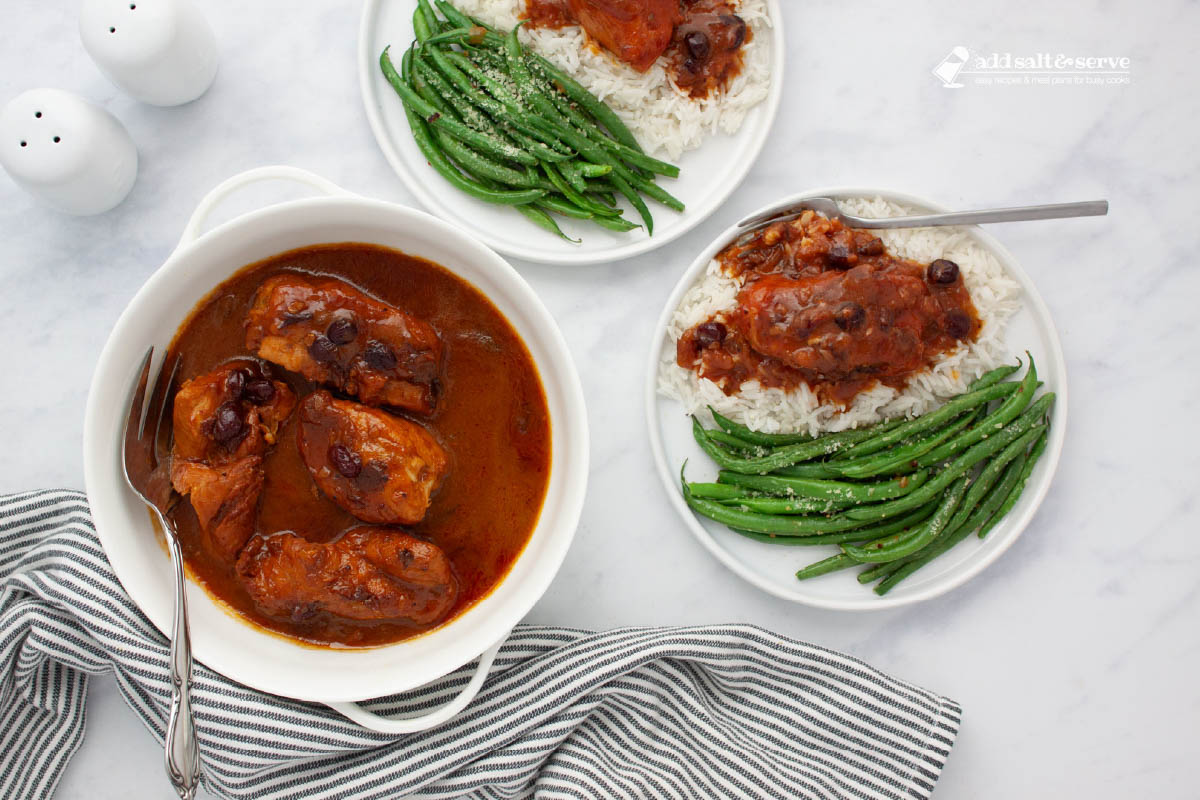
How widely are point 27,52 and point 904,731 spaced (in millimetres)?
4431

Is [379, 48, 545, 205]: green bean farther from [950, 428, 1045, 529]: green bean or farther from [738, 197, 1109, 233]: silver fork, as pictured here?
[950, 428, 1045, 529]: green bean

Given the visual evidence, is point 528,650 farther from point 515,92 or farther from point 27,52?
point 27,52

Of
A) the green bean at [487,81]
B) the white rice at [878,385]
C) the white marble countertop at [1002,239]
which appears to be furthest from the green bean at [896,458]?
the green bean at [487,81]

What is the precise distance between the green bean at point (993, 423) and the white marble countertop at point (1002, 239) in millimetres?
466

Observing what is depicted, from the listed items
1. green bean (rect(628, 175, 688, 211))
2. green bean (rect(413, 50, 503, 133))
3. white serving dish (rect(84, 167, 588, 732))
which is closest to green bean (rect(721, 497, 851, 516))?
white serving dish (rect(84, 167, 588, 732))

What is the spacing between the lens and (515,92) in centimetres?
345

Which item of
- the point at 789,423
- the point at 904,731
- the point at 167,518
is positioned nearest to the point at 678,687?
the point at 904,731

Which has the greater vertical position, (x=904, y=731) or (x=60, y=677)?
(x=904, y=731)

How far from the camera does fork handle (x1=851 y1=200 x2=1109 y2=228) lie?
11.1 ft

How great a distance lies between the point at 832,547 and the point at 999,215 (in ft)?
4.76

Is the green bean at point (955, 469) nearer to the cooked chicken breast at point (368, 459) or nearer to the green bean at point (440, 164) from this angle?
the cooked chicken breast at point (368, 459)

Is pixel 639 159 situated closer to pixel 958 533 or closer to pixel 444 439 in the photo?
pixel 444 439

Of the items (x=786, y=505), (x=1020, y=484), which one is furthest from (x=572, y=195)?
(x=1020, y=484)

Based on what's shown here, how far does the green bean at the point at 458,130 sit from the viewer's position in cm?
341
